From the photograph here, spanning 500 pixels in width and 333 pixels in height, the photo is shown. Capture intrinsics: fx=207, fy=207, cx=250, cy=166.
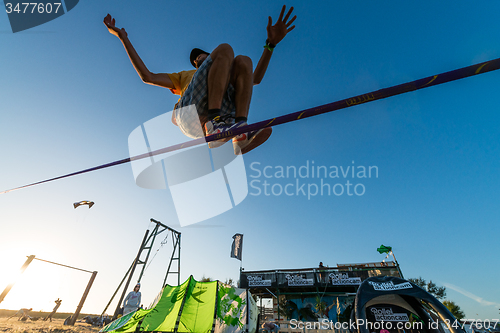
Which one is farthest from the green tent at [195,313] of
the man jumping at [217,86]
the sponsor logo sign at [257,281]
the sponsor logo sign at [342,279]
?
the sponsor logo sign at [342,279]

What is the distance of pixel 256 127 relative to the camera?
1.55 metres

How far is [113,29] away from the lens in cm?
191

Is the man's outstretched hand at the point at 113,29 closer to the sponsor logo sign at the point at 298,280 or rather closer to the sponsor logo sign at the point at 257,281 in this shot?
the sponsor logo sign at the point at 298,280

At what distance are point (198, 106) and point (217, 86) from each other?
0.85ft

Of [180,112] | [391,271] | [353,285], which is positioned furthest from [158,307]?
[391,271]

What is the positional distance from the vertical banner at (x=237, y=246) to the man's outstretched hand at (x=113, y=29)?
22.2 m

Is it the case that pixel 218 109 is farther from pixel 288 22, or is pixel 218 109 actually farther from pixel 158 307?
pixel 158 307

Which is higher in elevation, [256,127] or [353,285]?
[353,285]

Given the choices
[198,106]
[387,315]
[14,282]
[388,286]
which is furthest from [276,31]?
[14,282]

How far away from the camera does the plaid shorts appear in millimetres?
1746

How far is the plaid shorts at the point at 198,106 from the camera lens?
1746 mm

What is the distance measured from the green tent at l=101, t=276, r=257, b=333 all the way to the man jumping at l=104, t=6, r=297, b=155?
6271 mm

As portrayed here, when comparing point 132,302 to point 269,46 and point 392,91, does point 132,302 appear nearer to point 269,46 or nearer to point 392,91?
point 269,46

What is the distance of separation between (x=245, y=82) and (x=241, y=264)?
2180cm
